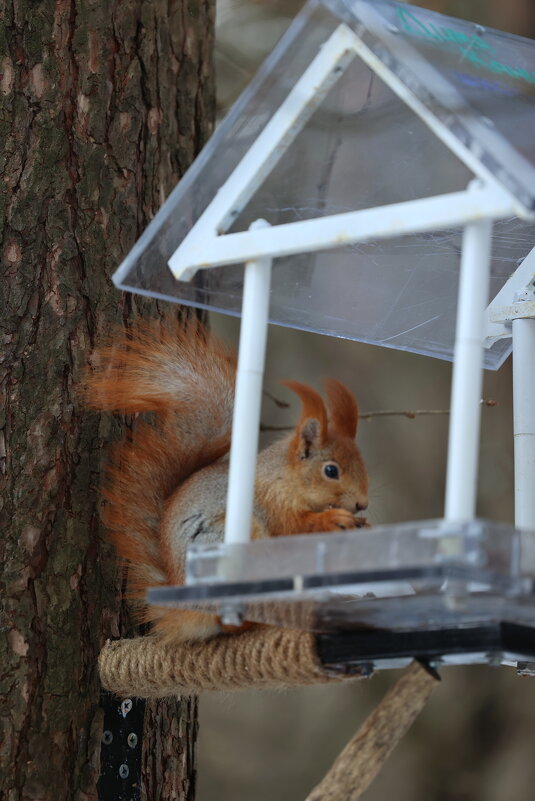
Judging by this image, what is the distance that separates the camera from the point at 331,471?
1.33 meters

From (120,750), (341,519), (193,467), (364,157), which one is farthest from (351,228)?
(120,750)

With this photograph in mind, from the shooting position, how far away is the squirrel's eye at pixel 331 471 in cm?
132

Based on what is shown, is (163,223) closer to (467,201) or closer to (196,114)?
(467,201)

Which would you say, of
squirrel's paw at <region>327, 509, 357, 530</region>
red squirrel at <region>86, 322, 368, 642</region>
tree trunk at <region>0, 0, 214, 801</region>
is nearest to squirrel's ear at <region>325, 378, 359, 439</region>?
red squirrel at <region>86, 322, 368, 642</region>

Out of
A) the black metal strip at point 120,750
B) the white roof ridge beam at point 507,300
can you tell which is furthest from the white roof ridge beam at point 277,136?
the black metal strip at point 120,750

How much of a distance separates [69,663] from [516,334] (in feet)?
2.28

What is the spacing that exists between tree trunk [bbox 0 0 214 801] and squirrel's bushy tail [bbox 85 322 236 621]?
0.19ft

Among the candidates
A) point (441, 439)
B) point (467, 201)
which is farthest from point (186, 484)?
point (441, 439)

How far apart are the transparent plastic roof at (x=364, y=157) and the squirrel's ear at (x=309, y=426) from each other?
5.9 inches

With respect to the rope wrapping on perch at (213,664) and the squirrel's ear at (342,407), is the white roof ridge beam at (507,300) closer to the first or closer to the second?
the squirrel's ear at (342,407)

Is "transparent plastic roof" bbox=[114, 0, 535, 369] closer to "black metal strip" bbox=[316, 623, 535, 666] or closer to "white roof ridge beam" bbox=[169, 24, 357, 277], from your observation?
"white roof ridge beam" bbox=[169, 24, 357, 277]

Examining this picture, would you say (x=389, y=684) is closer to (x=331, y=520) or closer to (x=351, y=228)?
(x=331, y=520)

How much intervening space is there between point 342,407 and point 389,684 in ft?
7.36

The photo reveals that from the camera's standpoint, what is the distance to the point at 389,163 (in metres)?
1.28
